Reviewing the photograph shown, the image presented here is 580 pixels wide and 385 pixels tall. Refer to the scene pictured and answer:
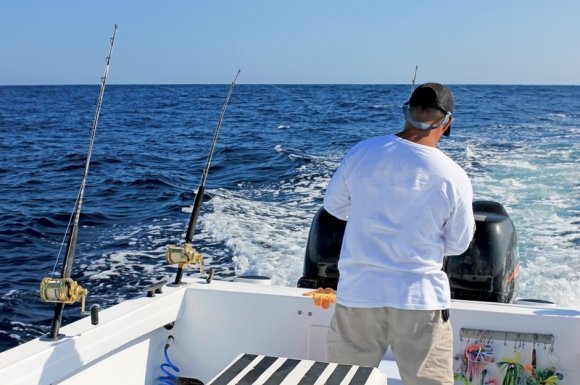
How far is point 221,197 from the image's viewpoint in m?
9.36

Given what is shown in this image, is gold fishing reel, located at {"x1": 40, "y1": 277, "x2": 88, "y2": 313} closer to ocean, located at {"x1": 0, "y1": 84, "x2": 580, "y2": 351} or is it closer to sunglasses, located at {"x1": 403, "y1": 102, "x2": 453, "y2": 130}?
sunglasses, located at {"x1": 403, "y1": 102, "x2": 453, "y2": 130}

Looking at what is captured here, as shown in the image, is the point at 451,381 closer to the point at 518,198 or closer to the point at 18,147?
the point at 518,198

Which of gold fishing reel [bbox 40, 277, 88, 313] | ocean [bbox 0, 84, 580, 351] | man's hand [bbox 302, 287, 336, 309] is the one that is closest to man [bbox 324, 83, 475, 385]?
man's hand [bbox 302, 287, 336, 309]

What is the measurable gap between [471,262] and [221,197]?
6135mm

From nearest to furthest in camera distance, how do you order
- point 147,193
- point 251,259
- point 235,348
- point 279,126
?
point 235,348 < point 251,259 < point 147,193 < point 279,126

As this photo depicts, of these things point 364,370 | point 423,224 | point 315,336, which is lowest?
point 315,336

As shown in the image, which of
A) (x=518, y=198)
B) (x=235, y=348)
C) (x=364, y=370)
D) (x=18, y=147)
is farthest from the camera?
(x=18, y=147)

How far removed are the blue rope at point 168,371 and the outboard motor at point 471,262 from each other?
832 millimetres

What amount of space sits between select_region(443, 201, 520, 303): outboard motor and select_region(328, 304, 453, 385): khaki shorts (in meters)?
1.29

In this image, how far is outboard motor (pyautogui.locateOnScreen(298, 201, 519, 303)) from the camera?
11.4ft

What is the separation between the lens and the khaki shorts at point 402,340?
2.12 metres

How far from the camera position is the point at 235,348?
296cm

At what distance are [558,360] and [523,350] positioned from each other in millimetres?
130

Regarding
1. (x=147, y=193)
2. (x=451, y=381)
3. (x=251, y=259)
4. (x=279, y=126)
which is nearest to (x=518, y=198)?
(x=251, y=259)
